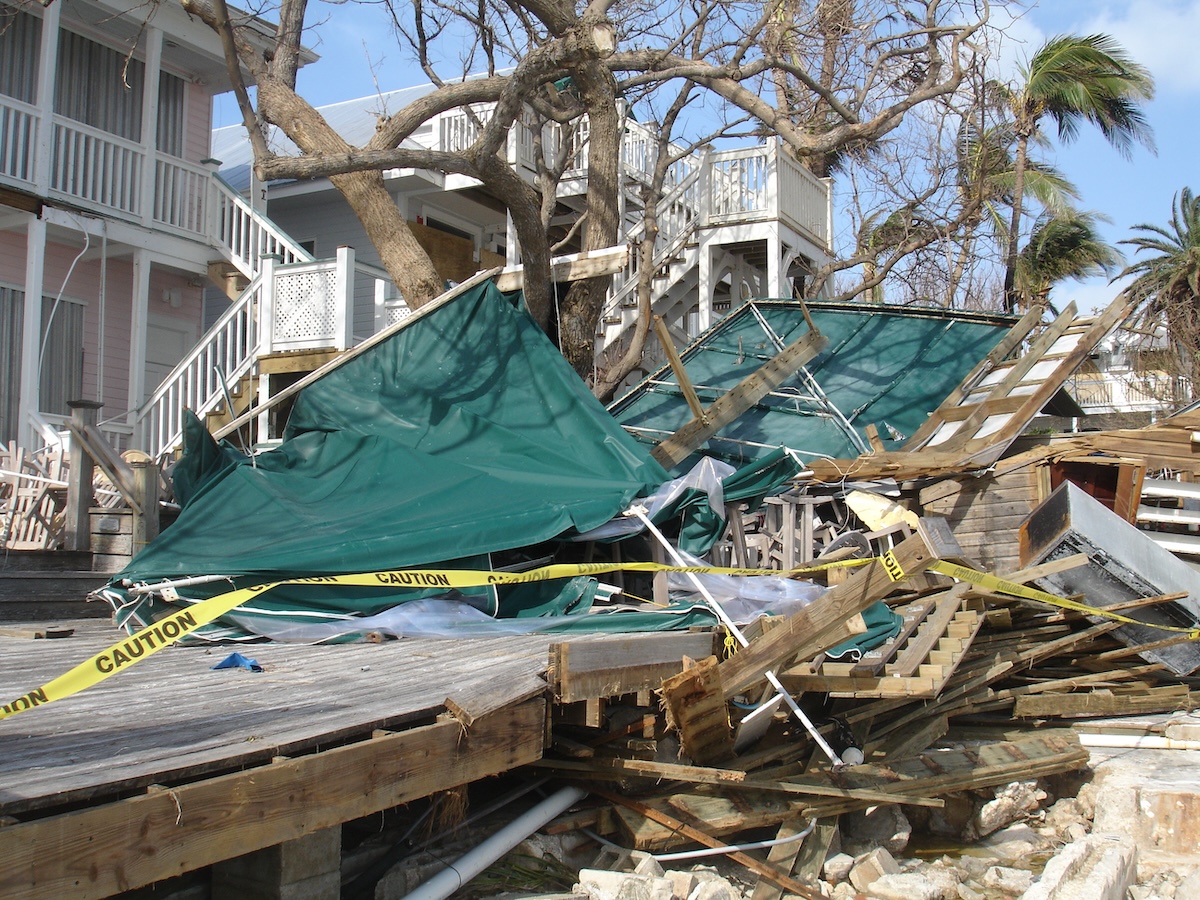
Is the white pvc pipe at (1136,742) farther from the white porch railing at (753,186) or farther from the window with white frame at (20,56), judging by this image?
the window with white frame at (20,56)

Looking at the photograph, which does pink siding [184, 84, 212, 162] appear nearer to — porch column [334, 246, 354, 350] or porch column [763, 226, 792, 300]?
porch column [334, 246, 354, 350]

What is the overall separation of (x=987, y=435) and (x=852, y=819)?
501cm

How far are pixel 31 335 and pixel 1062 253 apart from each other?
25479 mm

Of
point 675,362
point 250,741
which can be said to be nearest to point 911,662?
point 675,362

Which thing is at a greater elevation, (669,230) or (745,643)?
(669,230)

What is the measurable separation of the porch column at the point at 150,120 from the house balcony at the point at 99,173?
13 millimetres

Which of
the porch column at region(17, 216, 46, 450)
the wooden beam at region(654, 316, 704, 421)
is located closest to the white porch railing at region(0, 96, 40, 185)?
the porch column at region(17, 216, 46, 450)

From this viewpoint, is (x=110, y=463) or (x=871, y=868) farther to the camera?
(x=110, y=463)

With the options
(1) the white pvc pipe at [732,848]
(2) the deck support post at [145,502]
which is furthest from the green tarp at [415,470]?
(1) the white pvc pipe at [732,848]

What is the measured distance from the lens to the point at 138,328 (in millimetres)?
14227

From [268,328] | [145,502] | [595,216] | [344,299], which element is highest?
[595,216]

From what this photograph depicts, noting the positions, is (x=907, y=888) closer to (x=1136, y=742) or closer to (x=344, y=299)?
(x=1136, y=742)

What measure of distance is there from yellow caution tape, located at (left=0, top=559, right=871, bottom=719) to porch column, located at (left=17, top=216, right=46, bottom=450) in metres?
7.47

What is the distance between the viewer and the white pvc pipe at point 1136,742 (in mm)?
8055
